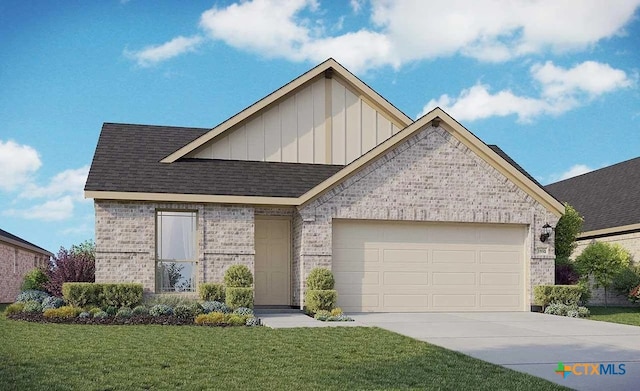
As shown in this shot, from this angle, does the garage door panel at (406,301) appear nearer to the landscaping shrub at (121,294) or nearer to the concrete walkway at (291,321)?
the concrete walkway at (291,321)

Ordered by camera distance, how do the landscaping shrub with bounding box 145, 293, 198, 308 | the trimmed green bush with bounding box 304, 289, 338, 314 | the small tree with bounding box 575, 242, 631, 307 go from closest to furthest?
the landscaping shrub with bounding box 145, 293, 198, 308
the trimmed green bush with bounding box 304, 289, 338, 314
the small tree with bounding box 575, 242, 631, 307

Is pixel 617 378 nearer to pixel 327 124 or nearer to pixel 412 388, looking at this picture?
pixel 412 388

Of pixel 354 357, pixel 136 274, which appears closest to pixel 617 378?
pixel 354 357

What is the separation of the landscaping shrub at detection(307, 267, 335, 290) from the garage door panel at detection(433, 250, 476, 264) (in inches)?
132

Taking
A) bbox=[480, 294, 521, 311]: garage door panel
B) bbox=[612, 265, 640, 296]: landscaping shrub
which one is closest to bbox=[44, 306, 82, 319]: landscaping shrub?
bbox=[480, 294, 521, 311]: garage door panel

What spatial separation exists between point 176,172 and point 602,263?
50.6 ft

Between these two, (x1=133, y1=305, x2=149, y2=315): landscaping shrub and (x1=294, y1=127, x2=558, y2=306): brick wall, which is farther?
(x1=294, y1=127, x2=558, y2=306): brick wall

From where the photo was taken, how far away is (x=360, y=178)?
2006 cm

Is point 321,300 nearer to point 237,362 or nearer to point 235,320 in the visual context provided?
point 235,320

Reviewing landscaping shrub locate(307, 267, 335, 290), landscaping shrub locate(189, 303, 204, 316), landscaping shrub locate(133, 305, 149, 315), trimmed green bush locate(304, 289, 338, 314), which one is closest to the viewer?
landscaping shrub locate(189, 303, 204, 316)

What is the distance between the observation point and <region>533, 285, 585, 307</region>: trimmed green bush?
20.6 metres

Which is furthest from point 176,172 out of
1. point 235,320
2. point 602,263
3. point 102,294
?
point 602,263

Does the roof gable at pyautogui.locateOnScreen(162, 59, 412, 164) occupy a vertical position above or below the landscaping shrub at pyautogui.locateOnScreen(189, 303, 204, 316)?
above

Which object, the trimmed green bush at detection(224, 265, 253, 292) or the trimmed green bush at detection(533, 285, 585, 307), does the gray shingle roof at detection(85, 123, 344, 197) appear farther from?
the trimmed green bush at detection(533, 285, 585, 307)
